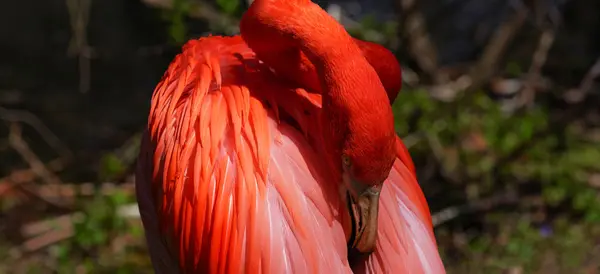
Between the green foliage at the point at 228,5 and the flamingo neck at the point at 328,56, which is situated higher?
the flamingo neck at the point at 328,56

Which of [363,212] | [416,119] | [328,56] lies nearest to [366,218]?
[363,212]

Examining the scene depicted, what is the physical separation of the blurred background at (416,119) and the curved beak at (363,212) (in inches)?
54.7

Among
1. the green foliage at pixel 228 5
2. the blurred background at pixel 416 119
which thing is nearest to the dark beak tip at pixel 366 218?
the blurred background at pixel 416 119

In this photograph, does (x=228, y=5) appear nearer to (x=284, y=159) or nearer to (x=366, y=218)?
(x=284, y=159)

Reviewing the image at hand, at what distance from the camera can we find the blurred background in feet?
10.1

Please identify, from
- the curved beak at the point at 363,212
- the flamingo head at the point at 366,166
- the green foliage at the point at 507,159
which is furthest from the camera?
the green foliage at the point at 507,159

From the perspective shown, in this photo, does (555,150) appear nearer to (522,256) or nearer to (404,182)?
(522,256)

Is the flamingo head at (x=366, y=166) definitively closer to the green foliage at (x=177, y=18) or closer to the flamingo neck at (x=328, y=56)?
the flamingo neck at (x=328, y=56)

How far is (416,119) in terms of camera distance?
131 inches

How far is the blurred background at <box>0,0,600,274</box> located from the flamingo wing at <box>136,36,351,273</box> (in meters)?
1.42

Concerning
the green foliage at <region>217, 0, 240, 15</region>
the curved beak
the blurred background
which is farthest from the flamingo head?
the green foliage at <region>217, 0, 240, 15</region>

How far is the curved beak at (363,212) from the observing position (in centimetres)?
151

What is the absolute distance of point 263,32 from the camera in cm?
160

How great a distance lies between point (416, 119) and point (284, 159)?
1.81 meters
